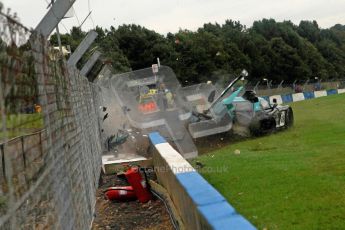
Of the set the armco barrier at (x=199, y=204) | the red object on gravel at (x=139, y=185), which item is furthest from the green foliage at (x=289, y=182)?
the red object on gravel at (x=139, y=185)

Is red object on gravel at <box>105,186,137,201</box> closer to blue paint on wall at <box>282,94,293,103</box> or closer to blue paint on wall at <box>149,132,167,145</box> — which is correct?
blue paint on wall at <box>149,132,167,145</box>

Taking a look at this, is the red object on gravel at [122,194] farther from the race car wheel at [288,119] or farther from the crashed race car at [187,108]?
the race car wheel at [288,119]

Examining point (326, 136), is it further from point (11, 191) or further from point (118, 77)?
point (11, 191)

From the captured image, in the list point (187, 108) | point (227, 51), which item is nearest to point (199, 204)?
point (187, 108)

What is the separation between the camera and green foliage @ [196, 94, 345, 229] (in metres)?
6.16

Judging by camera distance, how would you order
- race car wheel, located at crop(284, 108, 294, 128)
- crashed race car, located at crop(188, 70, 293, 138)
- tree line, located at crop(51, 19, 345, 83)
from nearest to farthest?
crashed race car, located at crop(188, 70, 293, 138), race car wheel, located at crop(284, 108, 294, 128), tree line, located at crop(51, 19, 345, 83)

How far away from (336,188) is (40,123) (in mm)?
4757

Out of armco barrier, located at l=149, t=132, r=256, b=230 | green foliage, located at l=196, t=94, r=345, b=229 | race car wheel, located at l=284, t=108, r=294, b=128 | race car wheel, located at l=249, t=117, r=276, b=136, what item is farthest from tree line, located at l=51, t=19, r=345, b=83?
armco barrier, located at l=149, t=132, r=256, b=230

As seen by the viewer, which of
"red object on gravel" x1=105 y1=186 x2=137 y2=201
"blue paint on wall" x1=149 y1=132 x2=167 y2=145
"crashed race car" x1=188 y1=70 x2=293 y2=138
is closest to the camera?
"red object on gravel" x1=105 y1=186 x2=137 y2=201

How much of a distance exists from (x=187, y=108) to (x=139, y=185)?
16.9ft

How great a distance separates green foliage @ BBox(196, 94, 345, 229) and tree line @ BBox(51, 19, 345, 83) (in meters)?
34.7

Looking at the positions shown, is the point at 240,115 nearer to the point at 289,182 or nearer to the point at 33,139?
the point at 289,182

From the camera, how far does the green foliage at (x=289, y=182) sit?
6.16 metres

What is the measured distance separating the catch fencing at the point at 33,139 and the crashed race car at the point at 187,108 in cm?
706
